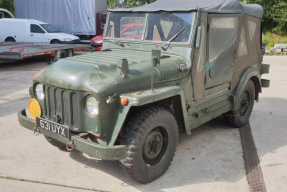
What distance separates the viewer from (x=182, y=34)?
412 centimetres

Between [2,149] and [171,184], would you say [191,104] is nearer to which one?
[171,184]

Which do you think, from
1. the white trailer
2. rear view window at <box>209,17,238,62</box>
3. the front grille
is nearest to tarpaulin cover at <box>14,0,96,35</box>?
the white trailer

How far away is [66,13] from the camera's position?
18.2m

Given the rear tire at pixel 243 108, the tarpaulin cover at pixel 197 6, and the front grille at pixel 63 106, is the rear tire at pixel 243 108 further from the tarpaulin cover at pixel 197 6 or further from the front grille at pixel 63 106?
the front grille at pixel 63 106

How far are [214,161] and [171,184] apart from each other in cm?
84

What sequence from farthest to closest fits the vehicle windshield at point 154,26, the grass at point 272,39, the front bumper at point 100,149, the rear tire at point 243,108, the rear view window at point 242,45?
the grass at point 272,39 < the rear tire at point 243,108 < the rear view window at point 242,45 < the vehicle windshield at point 154,26 < the front bumper at point 100,149

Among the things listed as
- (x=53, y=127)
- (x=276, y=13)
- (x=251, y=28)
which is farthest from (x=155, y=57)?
(x=276, y=13)

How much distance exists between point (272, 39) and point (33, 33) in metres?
13.9

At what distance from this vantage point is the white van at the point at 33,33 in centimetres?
1549

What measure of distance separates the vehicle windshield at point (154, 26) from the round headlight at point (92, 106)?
144 cm

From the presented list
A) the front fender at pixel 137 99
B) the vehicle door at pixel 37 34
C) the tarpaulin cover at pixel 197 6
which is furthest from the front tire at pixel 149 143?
the vehicle door at pixel 37 34

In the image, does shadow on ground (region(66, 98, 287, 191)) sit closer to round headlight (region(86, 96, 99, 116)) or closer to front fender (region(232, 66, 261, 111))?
front fender (region(232, 66, 261, 111))

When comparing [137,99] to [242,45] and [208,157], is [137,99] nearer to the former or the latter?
[208,157]

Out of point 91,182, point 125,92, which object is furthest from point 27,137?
point 125,92
